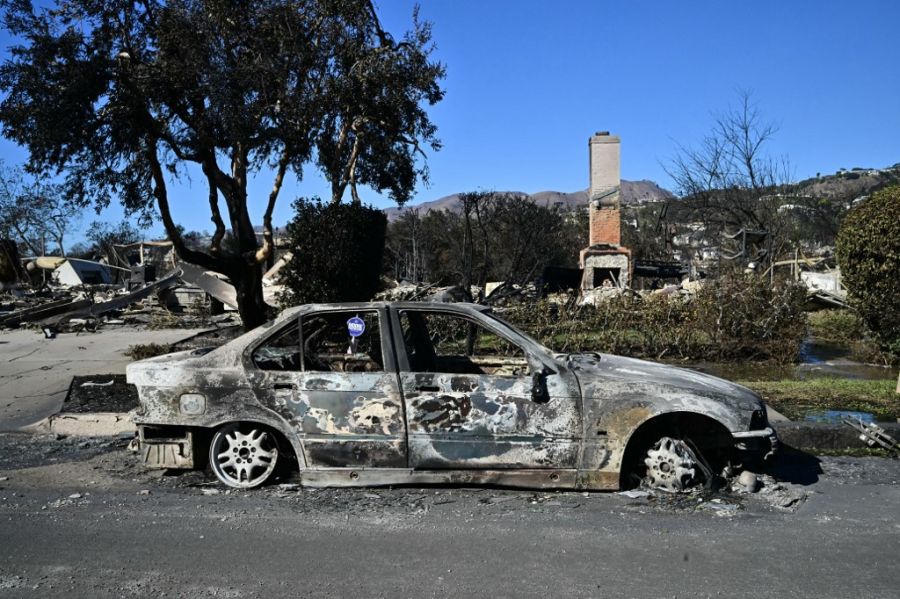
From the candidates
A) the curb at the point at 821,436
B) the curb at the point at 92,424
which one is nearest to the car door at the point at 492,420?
the curb at the point at 821,436

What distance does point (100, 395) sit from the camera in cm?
907

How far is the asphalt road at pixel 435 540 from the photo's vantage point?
13.7 ft

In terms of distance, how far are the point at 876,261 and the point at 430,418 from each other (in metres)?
8.04

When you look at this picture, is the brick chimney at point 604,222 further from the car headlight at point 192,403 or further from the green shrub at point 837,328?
the car headlight at point 192,403

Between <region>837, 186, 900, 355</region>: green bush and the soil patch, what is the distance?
973 cm

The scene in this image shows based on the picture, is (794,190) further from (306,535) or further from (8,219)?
(8,219)

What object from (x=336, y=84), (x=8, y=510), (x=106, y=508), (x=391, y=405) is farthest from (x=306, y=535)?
(x=336, y=84)

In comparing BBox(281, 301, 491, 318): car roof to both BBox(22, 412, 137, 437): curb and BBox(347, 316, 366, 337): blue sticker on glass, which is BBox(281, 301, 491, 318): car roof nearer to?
BBox(347, 316, 366, 337): blue sticker on glass

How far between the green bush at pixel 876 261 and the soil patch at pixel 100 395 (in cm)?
973

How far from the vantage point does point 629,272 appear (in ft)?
74.0

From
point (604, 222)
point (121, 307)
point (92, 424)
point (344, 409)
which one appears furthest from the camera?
point (604, 222)

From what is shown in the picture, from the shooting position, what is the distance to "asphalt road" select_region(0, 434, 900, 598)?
417 cm

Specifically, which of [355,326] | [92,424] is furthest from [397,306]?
[92,424]

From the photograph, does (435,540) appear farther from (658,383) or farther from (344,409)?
(658,383)
